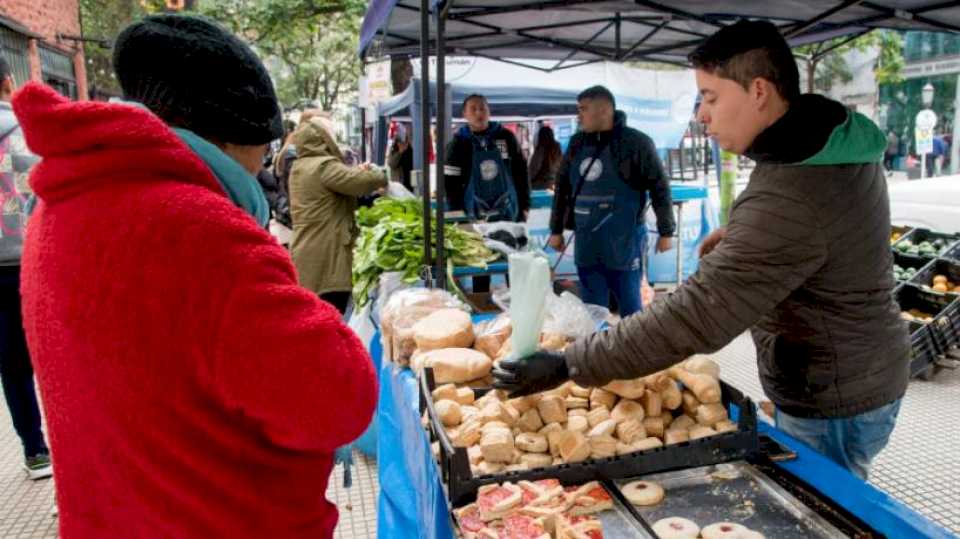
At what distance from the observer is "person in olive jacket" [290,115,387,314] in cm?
470

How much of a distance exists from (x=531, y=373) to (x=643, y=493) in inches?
15.4

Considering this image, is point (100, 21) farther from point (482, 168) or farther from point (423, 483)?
point (423, 483)

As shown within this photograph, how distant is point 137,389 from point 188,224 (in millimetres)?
257

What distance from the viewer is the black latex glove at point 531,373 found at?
69.8 inches

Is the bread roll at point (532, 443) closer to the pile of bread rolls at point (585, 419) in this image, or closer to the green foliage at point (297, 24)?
the pile of bread rolls at point (585, 419)

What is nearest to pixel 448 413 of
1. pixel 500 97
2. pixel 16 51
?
pixel 500 97

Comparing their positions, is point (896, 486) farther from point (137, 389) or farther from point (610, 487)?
point (137, 389)

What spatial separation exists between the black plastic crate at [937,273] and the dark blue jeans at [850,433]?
3.99m

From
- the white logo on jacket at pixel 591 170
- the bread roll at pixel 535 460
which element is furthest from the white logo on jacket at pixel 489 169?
the bread roll at pixel 535 460

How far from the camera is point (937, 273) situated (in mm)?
5387

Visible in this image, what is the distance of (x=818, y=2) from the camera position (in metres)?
4.13

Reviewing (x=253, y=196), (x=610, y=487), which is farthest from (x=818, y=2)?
(x=253, y=196)

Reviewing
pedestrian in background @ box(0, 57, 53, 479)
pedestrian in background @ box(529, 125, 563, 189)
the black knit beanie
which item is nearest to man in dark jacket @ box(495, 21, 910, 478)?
the black knit beanie

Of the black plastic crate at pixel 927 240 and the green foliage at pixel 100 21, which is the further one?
the green foliage at pixel 100 21
